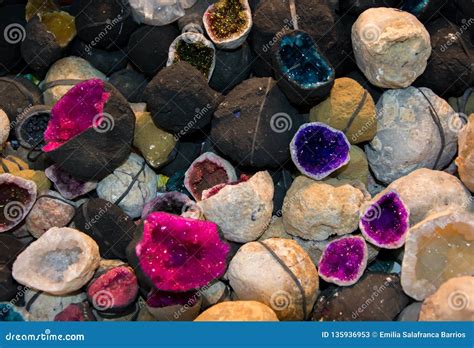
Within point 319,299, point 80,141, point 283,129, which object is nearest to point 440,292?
point 319,299

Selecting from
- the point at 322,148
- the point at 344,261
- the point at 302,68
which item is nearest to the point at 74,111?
the point at 302,68

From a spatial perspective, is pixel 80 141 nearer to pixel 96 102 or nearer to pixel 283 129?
pixel 96 102

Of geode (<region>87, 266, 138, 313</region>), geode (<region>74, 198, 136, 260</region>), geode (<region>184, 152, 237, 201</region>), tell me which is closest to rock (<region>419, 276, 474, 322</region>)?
geode (<region>184, 152, 237, 201</region>)

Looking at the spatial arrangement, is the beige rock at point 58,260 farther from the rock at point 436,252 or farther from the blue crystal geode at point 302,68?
the rock at point 436,252

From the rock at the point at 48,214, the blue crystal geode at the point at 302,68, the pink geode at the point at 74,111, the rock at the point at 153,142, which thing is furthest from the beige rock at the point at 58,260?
the blue crystal geode at the point at 302,68

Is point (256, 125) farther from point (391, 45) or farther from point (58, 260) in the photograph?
point (58, 260)

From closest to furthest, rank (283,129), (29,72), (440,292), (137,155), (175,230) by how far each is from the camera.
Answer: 1. (440,292)
2. (175,230)
3. (283,129)
4. (137,155)
5. (29,72)
